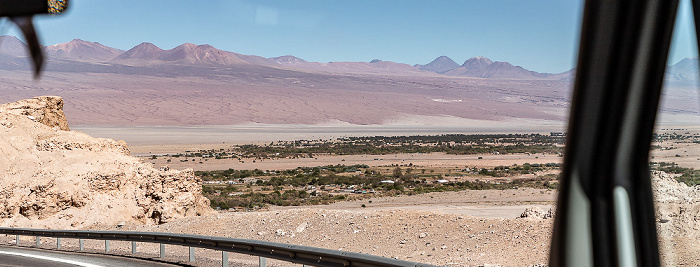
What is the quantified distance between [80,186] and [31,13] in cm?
1942

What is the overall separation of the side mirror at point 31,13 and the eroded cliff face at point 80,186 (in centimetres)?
1859

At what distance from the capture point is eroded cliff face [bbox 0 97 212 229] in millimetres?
19406

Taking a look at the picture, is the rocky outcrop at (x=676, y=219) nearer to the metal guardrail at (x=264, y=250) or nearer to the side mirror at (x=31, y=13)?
the side mirror at (x=31, y=13)

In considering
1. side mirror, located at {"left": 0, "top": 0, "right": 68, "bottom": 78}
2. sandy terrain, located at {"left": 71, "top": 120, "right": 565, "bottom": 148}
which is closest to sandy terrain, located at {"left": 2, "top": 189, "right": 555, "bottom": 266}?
side mirror, located at {"left": 0, "top": 0, "right": 68, "bottom": 78}

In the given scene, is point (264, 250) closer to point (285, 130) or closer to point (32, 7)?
point (32, 7)

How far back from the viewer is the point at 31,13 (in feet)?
5.44

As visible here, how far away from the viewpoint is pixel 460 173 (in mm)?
56781

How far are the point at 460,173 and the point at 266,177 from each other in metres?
15.6

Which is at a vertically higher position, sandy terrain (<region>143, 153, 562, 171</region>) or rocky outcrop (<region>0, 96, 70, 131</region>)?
rocky outcrop (<region>0, 96, 70, 131</region>)

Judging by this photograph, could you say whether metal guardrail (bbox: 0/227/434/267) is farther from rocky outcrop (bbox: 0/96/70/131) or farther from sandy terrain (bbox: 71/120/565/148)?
sandy terrain (bbox: 71/120/565/148)

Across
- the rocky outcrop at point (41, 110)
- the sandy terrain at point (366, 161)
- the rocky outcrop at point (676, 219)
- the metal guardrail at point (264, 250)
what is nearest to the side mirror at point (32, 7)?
the rocky outcrop at point (676, 219)

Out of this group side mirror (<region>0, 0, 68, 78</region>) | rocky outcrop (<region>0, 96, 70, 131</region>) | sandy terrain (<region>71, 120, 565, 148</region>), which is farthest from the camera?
sandy terrain (<region>71, 120, 565, 148</region>)

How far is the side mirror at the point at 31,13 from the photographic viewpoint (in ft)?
5.02

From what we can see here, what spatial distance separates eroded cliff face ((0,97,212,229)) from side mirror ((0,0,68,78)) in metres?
18.6
